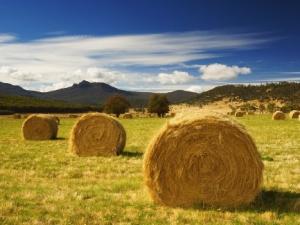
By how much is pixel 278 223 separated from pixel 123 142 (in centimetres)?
1279

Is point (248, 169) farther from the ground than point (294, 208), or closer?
farther from the ground

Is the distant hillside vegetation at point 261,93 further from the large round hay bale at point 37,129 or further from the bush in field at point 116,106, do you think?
the large round hay bale at point 37,129

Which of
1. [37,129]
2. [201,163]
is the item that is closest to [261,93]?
[37,129]

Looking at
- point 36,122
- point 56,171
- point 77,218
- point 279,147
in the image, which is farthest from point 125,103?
point 77,218

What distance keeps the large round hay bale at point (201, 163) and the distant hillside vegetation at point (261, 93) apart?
445 ft

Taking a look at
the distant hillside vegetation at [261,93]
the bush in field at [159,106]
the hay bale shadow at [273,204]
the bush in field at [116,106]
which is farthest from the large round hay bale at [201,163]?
the distant hillside vegetation at [261,93]

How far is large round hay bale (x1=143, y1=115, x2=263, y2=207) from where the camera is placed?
37.6ft

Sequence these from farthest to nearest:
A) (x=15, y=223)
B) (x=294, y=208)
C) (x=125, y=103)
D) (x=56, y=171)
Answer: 1. (x=125, y=103)
2. (x=56, y=171)
3. (x=294, y=208)
4. (x=15, y=223)

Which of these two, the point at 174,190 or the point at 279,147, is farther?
the point at 279,147

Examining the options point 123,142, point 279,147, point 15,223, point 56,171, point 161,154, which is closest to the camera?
point 15,223

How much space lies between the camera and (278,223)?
9.76 metres

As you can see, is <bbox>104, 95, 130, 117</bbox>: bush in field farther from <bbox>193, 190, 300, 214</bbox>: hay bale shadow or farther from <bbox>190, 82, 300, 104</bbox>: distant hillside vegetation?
<bbox>193, 190, 300, 214</bbox>: hay bale shadow

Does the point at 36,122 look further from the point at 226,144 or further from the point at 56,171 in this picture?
the point at 226,144

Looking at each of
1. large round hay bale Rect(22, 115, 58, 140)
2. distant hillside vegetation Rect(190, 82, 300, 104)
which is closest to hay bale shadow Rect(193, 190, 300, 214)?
large round hay bale Rect(22, 115, 58, 140)
